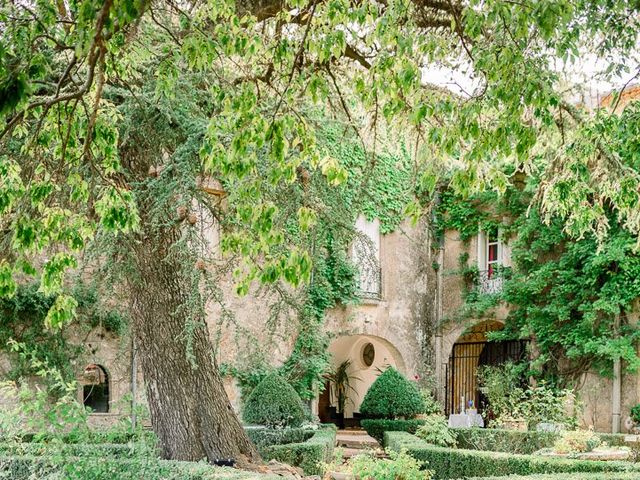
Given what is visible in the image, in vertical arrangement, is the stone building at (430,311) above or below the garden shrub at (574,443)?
above

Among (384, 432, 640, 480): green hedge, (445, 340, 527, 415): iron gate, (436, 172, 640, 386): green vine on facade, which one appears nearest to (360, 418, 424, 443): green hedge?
(384, 432, 640, 480): green hedge

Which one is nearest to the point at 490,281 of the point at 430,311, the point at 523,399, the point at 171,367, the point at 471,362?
the point at 430,311

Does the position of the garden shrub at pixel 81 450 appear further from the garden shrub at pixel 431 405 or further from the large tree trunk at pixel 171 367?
the garden shrub at pixel 431 405

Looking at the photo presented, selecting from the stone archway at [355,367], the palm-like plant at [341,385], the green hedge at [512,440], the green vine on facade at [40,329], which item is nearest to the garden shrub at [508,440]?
the green hedge at [512,440]

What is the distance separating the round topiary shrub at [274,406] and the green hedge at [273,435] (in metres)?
0.26

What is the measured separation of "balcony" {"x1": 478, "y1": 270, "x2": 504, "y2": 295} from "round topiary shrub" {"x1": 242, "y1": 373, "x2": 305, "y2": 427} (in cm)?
662

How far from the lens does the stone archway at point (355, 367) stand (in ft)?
71.1

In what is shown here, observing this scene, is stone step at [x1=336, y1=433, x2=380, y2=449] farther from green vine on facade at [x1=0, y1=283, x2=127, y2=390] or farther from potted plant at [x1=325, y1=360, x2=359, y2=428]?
green vine on facade at [x1=0, y1=283, x2=127, y2=390]

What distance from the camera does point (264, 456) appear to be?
1089 centimetres

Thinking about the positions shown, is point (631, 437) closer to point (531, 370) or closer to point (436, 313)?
point (531, 370)

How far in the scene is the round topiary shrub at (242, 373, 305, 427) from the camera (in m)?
12.5

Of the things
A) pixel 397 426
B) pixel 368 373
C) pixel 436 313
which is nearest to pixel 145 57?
pixel 397 426

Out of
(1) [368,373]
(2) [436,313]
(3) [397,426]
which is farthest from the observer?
(1) [368,373]

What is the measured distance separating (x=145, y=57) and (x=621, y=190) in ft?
13.4
